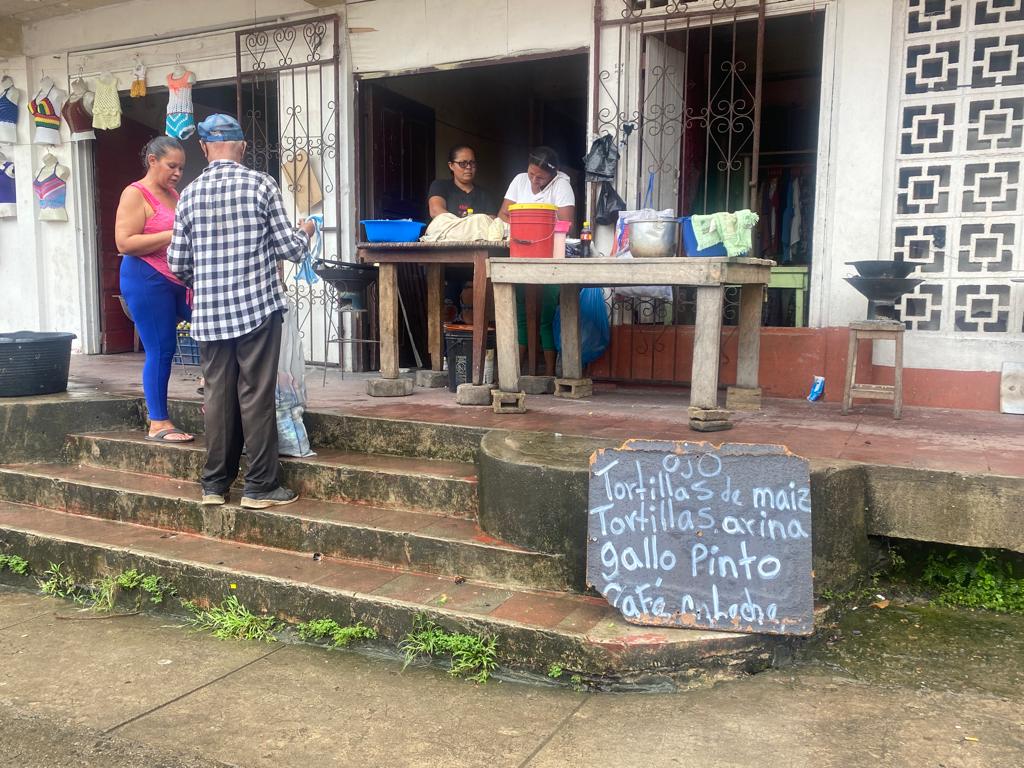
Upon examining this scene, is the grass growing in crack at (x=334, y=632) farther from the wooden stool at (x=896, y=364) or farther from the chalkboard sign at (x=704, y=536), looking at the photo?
the wooden stool at (x=896, y=364)

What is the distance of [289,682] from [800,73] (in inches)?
339

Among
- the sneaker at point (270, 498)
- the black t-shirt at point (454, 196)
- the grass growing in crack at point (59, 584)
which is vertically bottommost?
the grass growing in crack at point (59, 584)

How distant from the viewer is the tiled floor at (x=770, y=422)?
3953mm

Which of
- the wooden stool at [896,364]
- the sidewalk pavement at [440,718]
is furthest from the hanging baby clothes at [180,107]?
the wooden stool at [896,364]

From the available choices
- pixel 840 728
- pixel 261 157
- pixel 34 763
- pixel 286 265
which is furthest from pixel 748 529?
pixel 261 157

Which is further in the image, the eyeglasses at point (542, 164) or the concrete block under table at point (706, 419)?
the eyeglasses at point (542, 164)

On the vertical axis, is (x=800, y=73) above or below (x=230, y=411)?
above

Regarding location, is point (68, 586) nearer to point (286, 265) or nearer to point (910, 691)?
point (910, 691)

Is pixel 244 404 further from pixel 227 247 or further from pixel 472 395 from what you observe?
pixel 472 395

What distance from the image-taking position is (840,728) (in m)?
2.65

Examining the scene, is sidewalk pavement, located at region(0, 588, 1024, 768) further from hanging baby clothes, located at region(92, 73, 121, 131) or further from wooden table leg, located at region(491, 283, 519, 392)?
hanging baby clothes, located at region(92, 73, 121, 131)

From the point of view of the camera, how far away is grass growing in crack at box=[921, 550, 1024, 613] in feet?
11.7

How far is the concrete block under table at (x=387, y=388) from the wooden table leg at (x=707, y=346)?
7.33 feet

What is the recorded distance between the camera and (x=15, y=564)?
14.2ft
